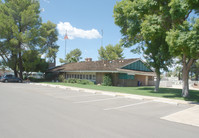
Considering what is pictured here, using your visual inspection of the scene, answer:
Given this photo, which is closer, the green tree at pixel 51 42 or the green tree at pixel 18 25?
the green tree at pixel 18 25

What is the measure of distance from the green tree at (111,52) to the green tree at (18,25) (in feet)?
82.6

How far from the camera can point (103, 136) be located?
479cm

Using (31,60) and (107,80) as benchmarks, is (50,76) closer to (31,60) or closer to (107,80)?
(31,60)

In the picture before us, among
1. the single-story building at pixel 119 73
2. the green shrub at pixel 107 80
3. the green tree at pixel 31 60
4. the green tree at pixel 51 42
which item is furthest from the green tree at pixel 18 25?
the green tree at pixel 51 42

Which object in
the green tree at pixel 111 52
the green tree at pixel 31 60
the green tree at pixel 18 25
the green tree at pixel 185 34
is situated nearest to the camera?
the green tree at pixel 185 34

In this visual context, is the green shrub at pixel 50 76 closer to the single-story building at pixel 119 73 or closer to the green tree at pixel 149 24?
the single-story building at pixel 119 73

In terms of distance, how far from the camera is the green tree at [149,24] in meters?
13.1

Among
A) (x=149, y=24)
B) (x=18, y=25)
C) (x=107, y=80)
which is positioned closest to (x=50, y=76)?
(x=18, y=25)

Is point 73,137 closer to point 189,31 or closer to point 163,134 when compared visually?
point 163,134

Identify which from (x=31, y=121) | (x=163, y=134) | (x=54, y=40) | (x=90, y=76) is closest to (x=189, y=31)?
(x=163, y=134)

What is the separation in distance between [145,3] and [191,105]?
8.66m

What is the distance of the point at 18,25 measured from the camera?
109 ft

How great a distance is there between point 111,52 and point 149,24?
40629 mm

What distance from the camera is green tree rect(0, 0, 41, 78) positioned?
101 feet
